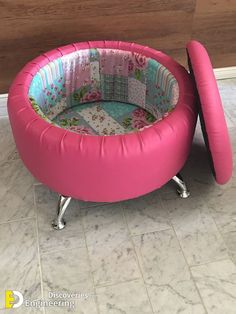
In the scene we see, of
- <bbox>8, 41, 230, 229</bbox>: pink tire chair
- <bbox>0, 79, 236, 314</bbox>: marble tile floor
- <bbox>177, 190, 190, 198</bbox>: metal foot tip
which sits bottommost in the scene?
<bbox>0, 79, 236, 314</bbox>: marble tile floor

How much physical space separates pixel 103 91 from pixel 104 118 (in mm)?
160

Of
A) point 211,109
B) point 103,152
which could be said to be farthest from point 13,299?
point 211,109

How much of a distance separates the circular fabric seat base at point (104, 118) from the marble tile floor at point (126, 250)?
30cm

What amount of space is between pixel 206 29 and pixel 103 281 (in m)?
1.37

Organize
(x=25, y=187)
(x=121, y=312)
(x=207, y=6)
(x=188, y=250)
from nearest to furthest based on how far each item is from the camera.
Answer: (x=121, y=312)
(x=188, y=250)
(x=25, y=187)
(x=207, y=6)

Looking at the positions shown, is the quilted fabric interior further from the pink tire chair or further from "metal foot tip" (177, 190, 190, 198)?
"metal foot tip" (177, 190, 190, 198)

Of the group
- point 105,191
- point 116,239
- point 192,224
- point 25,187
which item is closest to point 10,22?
point 25,187

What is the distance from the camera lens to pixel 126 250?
1.46 m

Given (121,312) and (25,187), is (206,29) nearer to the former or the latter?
(25,187)

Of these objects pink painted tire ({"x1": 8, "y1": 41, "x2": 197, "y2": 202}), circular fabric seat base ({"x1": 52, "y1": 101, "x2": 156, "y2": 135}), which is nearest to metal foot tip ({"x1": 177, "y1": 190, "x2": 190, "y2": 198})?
pink painted tire ({"x1": 8, "y1": 41, "x2": 197, "y2": 202})

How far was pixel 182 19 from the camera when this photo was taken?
1912 millimetres

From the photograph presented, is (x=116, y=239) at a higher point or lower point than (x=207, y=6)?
lower

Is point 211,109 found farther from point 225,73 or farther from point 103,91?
point 225,73

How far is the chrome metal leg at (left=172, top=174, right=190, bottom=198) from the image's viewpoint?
5.20ft
